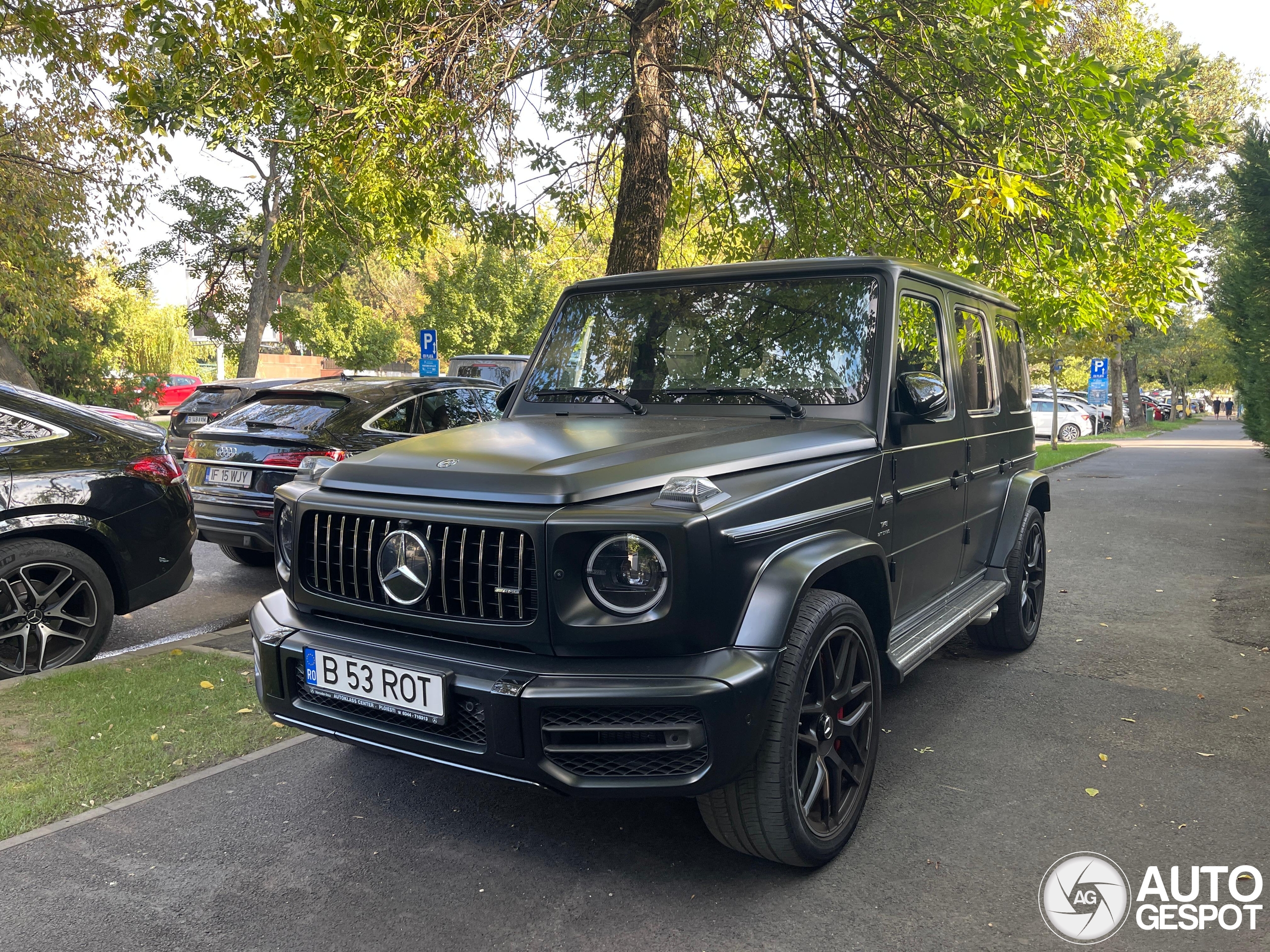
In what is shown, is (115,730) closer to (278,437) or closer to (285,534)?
(285,534)

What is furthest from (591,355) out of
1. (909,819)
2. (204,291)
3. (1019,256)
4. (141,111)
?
(204,291)

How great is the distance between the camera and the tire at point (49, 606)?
16.5 feet

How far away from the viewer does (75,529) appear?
523cm

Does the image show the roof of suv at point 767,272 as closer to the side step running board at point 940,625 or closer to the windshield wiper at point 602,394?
the windshield wiper at point 602,394

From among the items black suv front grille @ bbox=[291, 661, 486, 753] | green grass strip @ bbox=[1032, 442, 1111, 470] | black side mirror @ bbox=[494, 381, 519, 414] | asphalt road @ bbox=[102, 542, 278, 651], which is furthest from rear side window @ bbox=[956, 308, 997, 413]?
green grass strip @ bbox=[1032, 442, 1111, 470]

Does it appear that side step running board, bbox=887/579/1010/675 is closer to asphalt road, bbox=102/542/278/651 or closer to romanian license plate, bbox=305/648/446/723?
romanian license plate, bbox=305/648/446/723

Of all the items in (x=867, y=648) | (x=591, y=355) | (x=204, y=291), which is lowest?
(x=867, y=648)

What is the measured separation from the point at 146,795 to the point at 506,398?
223 cm

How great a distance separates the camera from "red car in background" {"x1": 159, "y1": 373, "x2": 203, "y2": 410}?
38903 mm

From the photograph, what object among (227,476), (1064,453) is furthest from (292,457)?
(1064,453)

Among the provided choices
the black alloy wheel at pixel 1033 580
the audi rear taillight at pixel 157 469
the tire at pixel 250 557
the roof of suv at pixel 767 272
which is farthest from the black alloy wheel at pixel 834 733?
A: the tire at pixel 250 557

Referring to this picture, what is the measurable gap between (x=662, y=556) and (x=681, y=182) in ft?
28.2

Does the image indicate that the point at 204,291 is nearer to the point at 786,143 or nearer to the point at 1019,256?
the point at 786,143

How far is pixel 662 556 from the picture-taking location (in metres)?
2.77
